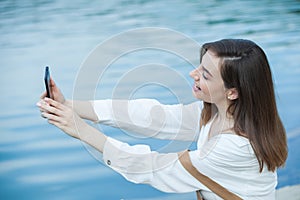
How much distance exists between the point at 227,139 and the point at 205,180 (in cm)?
13

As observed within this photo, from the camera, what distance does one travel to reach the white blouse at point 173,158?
60.3 inches

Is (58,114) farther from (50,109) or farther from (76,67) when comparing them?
(76,67)

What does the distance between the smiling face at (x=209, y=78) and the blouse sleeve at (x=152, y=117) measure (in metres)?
0.18

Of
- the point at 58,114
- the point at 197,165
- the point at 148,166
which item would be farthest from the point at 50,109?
the point at 197,165

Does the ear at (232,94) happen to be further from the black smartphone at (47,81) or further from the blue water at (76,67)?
the blue water at (76,67)

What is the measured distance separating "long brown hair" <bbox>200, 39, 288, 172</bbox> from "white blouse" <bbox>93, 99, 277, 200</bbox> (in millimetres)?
32

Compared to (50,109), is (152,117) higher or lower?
lower

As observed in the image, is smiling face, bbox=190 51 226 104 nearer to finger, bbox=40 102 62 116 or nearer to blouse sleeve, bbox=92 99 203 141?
blouse sleeve, bbox=92 99 203 141

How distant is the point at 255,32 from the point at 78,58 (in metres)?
0.80

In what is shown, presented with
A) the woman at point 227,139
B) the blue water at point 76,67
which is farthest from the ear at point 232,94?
the blue water at point 76,67

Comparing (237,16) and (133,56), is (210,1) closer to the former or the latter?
(237,16)

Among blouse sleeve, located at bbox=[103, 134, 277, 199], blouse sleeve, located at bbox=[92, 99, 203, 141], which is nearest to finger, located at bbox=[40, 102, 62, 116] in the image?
blouse sleeve, located at bbox=[103, 134, 277, 199]

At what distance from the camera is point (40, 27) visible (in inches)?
97.8

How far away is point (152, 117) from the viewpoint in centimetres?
172
